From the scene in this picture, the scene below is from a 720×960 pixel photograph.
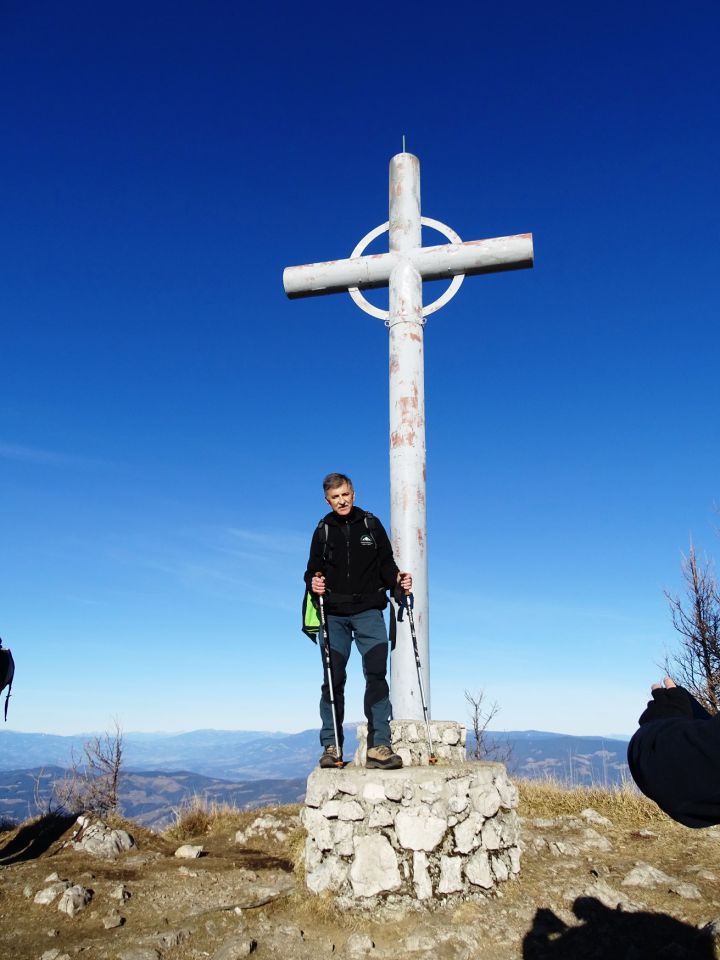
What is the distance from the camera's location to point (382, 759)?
20.2 feet

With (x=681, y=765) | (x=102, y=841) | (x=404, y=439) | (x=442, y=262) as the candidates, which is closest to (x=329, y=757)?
(x=102, y=841)

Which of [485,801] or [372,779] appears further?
[485,801]

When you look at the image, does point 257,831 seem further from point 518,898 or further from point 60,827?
point 518,898

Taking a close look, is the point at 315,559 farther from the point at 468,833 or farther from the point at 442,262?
the point at 442,262

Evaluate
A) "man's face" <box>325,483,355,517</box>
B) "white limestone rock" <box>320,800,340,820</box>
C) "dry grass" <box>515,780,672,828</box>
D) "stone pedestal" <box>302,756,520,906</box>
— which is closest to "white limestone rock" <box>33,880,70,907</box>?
"stone pedestal" <box>302,756,520,906</box>

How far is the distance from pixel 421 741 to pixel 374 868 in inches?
60.3

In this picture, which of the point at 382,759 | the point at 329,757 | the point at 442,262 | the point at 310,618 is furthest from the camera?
the point at 442,262

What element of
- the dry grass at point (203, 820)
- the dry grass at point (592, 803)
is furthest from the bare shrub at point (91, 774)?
the dry grass at point (592, 803)

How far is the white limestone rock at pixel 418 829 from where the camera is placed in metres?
5.65

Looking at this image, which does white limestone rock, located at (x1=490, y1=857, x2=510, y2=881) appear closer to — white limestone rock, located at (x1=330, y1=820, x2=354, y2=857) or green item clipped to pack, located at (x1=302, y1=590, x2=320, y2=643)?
white limestone rock, located at (x1=330, y1=820, x2=354, y2=857)

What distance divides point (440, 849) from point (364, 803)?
71 cm

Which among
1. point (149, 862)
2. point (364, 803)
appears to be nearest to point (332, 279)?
point (364, 803)

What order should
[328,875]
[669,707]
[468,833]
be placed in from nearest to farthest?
[669,707] → [328,875] → [468,833]

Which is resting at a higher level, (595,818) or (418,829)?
(418,829)
